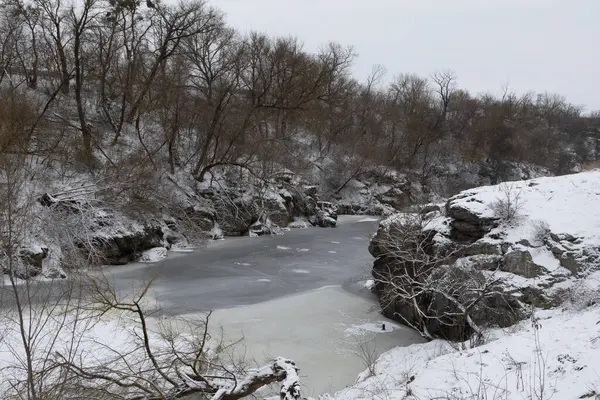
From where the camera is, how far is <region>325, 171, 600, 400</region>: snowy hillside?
497 cm

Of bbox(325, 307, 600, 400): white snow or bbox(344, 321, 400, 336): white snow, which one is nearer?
bbox(325, 307, 600, 400): white snow

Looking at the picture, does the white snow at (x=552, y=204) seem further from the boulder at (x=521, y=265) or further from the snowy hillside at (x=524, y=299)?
the boulder at (x=521, y=265)

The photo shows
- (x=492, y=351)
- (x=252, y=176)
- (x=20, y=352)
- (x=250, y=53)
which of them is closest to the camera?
(x=492, y=351)

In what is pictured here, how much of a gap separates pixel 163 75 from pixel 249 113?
4897mm

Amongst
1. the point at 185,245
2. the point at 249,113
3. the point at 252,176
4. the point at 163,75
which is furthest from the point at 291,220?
the point at 163,75

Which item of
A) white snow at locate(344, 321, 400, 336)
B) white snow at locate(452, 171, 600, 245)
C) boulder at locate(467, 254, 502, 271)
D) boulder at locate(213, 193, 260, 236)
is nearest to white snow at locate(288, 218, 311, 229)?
boulder at locate(213, 193, 260, 236)

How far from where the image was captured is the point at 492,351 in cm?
603

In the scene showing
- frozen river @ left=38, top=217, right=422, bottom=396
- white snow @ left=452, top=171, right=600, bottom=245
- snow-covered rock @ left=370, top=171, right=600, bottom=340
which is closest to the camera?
frozen river @ left=38, top=217, right=422, bottom=396

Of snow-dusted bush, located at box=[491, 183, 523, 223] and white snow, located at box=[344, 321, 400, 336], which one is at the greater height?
snow-dusted bush, located at box=[491, 183, 523, 223]

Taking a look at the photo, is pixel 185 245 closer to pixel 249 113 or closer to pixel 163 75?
pixel 249 113

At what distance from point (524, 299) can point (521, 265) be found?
1018 millimetres

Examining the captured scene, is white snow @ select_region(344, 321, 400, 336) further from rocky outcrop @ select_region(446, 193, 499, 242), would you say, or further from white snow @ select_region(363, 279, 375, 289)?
rocky outcrop @ select_region(446, 193, 499, 242)

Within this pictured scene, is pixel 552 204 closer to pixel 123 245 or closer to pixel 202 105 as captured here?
pixel 123 245

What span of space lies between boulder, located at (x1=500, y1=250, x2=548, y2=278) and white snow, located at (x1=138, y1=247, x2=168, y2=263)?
38.0ft
